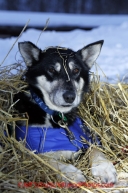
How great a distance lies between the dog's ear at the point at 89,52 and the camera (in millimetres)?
3049

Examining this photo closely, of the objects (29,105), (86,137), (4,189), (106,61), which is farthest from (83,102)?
(106,61)

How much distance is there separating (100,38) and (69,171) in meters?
4.57

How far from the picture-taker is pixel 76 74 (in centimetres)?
293

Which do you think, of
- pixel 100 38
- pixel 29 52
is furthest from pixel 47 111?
pixel 100 38

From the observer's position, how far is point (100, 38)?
673 centimetres

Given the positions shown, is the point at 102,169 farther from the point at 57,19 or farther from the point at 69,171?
the point at 57,19

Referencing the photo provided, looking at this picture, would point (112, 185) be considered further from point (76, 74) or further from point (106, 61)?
point (106, 61)

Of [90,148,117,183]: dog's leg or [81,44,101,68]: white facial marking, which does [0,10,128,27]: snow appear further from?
[90,148,117,183]: dog's leg

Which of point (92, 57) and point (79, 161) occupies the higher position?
point (92, 57)

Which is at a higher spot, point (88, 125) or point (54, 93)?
point (54, 93)

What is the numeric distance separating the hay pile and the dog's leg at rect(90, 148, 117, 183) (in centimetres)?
6

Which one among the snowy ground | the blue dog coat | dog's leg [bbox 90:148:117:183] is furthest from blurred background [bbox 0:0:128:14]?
dog's leg [bbox 90:148:117:183]

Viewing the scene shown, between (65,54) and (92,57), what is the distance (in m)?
0.33

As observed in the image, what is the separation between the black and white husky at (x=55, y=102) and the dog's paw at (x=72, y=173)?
2 centimetres
